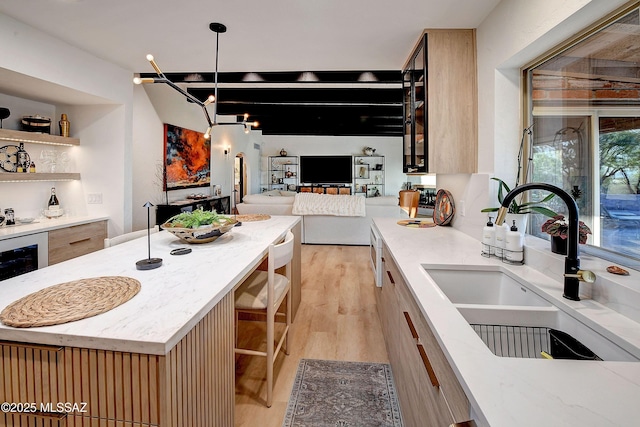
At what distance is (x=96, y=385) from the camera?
0.89 metres

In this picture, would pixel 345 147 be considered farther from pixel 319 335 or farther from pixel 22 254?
pixel 22 254

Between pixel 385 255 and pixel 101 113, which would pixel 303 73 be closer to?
pixel 101 113

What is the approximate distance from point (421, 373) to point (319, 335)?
1.60 m

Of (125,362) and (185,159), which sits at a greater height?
(185,159)

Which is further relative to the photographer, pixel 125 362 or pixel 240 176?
pixel 240 176

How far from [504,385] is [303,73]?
13.1ft

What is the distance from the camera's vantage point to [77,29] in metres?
2.53

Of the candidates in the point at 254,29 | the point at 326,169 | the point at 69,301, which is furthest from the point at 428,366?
the point at 326,169

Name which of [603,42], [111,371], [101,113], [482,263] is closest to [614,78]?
[603,42]

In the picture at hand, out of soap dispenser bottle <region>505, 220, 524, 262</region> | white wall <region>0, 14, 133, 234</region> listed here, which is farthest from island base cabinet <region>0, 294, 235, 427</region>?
white wall <region>0, 14, 133, 234</region>

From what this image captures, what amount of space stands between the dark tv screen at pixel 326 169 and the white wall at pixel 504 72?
7.99 m

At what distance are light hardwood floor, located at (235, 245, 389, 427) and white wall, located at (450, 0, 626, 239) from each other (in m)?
1.20

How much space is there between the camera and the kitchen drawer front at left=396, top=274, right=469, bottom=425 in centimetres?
72

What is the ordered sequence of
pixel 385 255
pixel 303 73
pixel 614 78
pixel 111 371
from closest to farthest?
1. pixel 111 371
2. pixel 614 78
3. pixel 385 255
4. pixel 303 73
